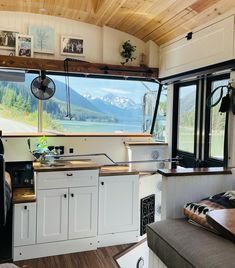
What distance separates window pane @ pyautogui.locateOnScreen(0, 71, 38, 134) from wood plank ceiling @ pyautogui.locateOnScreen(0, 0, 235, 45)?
0.88m

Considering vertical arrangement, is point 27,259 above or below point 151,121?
below

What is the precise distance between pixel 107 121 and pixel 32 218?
1838 millimetres

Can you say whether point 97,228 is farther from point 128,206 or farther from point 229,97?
point 229,97

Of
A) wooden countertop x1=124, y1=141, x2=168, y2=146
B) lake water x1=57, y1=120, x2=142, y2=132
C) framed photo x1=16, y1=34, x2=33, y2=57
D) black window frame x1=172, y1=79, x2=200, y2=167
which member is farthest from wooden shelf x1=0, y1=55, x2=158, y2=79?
wooden countertop x1=124, y1=141, x2=168, y2=146

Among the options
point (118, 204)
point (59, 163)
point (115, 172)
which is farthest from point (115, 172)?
point (59, 163)

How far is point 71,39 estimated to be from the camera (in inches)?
153

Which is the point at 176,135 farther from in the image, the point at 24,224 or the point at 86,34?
the point at 24,224

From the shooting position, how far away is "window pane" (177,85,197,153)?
3.80m

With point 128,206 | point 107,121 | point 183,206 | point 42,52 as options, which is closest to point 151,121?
point 107,121

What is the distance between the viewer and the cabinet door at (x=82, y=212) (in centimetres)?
314

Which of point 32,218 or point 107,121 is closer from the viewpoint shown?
point 32,218

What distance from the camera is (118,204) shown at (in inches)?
131

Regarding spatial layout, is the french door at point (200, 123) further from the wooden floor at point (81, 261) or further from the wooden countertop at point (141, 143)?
the wooden floor at point (81, 261)

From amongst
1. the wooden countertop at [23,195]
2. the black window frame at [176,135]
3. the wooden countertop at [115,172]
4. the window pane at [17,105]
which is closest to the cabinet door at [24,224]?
the wooden countertop at [23,195]
